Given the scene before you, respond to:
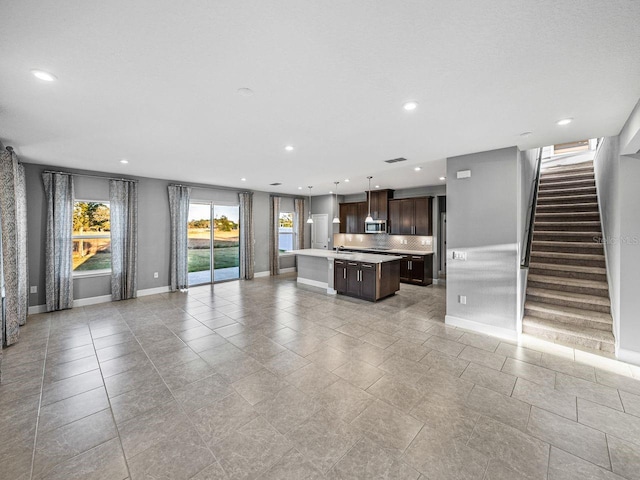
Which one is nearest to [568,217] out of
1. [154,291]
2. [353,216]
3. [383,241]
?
[383,241]

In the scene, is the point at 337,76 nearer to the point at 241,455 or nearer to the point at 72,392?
the point at 241,455

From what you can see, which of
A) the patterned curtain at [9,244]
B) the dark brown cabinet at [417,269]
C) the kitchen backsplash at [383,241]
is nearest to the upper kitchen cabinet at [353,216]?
the kitchen backsplash at [383,241]

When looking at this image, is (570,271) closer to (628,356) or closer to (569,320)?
(569,320)

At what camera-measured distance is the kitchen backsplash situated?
25.3 ft

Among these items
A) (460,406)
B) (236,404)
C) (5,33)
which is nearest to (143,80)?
→ (5,33)

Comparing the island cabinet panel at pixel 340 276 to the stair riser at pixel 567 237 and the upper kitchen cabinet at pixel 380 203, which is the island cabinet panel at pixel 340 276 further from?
the stair riser at pixel 567 237

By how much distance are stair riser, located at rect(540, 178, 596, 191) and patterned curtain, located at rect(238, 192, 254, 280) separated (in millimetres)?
7536

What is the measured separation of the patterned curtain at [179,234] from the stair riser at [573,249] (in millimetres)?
7519

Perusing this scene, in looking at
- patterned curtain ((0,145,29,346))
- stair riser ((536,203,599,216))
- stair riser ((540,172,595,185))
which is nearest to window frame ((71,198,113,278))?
patterned curtain ((0,145,29,346))

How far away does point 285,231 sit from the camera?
368 inches

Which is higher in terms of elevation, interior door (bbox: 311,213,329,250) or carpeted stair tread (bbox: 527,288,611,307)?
interior door (bbox: 311,213,329,250)

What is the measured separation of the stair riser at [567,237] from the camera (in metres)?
4.62

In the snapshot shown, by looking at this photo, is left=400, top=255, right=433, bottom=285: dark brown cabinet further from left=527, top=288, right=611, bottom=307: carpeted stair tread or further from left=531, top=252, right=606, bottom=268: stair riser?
left=527, top=288, right=611, bottom=307: carpeted stair tread

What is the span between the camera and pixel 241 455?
1.81 metres
